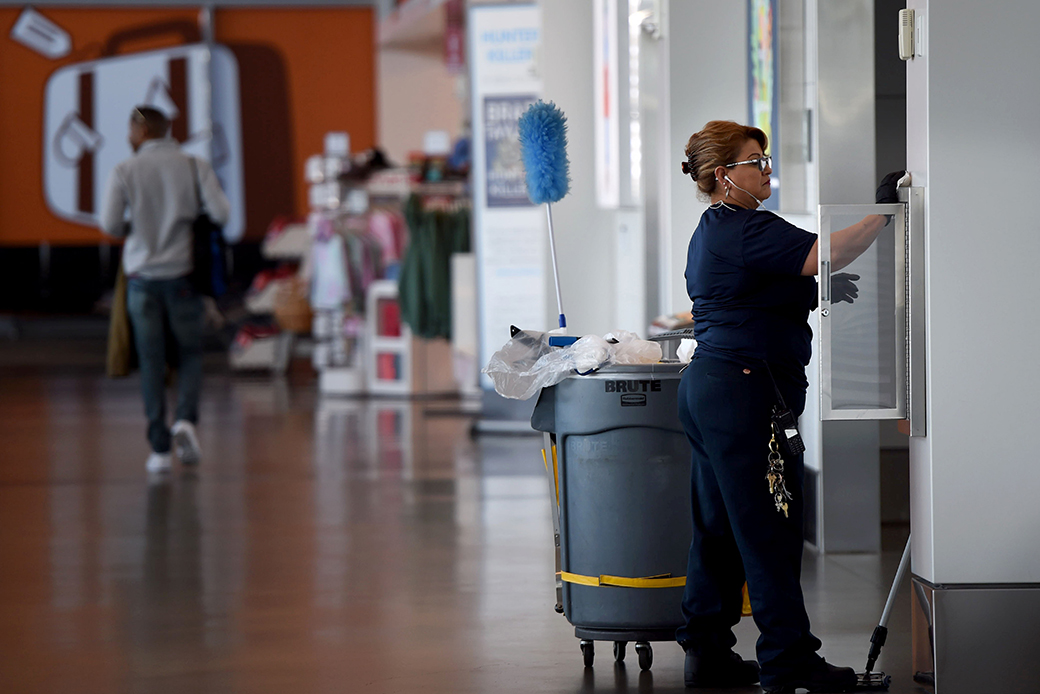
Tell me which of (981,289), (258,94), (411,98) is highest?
(258,94)

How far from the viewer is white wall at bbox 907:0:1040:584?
2963mm

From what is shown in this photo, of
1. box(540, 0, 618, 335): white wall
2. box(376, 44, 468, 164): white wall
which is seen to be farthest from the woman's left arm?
box(376, 44, 468, 164): white wall

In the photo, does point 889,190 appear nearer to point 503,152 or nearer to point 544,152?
point 544,152

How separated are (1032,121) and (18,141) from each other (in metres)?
16.2

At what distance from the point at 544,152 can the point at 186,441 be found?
153 inches

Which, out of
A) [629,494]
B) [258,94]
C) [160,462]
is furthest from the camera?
[258,94]

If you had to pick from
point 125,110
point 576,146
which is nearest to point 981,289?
point 576,146

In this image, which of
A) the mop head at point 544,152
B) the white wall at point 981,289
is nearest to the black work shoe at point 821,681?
the white wall at point 981,289

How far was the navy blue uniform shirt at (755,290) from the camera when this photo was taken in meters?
2.83

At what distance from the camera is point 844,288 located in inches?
118

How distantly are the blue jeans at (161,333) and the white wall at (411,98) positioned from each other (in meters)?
8.99

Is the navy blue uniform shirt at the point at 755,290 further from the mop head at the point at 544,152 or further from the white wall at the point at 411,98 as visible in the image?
the white wall at the point at 411,98

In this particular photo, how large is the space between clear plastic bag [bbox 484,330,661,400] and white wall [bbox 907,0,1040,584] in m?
0.71

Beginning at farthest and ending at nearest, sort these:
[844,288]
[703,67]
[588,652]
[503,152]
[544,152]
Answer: [503,152], [703,67], [544,152], [588,652], [844,288]
